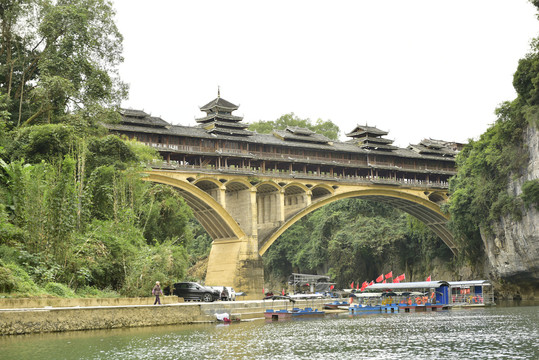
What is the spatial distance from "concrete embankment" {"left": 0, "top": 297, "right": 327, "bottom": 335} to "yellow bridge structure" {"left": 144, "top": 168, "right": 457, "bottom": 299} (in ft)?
80.2

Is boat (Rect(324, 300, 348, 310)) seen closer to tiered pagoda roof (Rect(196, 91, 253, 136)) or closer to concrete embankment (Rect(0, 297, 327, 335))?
concrete embankment (Rect(0, 297, 327, 335))

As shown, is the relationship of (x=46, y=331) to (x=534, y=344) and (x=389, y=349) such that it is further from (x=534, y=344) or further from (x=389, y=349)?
(x=534, y=344)

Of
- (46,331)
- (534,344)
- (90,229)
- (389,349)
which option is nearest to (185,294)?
(90,229)

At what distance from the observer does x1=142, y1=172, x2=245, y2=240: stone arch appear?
180ft

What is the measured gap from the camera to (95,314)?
80.9 feet

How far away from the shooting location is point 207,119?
64.2 metres

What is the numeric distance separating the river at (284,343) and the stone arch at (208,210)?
1007 inches

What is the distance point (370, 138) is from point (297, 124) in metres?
31.0

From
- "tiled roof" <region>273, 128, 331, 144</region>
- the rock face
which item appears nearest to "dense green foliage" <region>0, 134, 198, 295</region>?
the rock face

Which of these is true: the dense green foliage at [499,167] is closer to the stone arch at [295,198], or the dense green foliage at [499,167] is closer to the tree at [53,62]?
the stone arch at [295,198]

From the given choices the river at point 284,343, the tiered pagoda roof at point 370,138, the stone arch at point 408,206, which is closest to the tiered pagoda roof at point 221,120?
the stone arch at point 408,206

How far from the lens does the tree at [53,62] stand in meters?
41.8

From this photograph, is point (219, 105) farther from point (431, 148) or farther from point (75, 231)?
point (75, 231)

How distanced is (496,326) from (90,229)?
64.7 ft
